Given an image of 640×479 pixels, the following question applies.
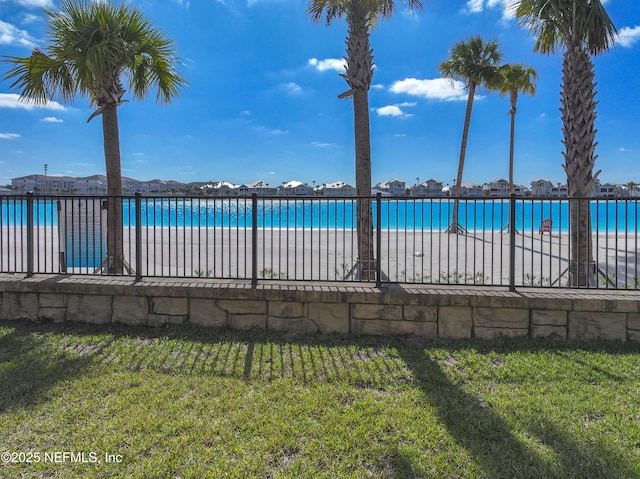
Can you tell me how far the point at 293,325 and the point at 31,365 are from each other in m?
2.73

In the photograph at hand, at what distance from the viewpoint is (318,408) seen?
10.3 ft

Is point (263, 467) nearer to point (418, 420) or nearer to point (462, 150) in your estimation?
point (418, 420)

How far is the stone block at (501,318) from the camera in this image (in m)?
4.75

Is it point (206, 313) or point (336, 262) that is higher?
point (336, 262)

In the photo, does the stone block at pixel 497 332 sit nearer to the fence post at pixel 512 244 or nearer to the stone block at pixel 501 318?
the stone block at pixel 501 318

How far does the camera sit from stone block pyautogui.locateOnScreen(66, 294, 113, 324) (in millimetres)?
5344

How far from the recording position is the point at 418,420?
296 centimetres

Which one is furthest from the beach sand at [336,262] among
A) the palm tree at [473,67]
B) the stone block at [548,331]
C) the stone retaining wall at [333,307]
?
the palm tree at [473,67]

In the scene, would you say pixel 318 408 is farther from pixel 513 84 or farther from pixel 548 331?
pixel 513 84

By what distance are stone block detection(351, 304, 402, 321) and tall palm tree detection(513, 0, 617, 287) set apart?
3119 mm

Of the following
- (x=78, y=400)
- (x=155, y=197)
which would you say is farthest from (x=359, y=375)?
(x=155, y=197)

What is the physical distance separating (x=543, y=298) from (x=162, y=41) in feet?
23.5

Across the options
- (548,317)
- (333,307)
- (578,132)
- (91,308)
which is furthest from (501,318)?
(91,308)

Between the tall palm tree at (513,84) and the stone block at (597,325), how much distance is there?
1809cm
